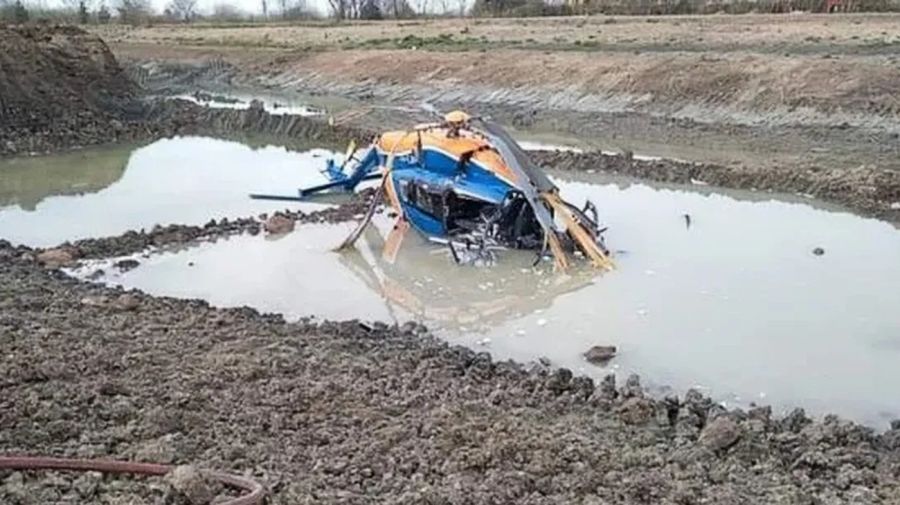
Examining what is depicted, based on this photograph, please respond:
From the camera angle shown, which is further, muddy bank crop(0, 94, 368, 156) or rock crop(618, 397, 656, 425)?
muddy bank crop(0, 94, 368, 156)

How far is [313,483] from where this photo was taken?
5633 millimetres

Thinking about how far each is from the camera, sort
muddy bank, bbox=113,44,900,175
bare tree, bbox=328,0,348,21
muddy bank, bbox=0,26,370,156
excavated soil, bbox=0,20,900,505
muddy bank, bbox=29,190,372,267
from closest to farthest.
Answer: excavated soil, bbox=0,20,900,505, muddy bank, bbox=29,190,372,267, muddy bank, bbox=113,44,900,175, muddy bank, bbox=0,26,370,156, bare tree, bbox=328,0,348,21

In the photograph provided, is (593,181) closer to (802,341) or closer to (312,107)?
(802,341)

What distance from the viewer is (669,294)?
10.6 metres

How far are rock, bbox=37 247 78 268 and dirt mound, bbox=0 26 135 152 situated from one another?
10273 mm

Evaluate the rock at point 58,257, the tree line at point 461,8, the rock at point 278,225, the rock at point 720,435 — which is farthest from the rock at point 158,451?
the tree line at point 461,8

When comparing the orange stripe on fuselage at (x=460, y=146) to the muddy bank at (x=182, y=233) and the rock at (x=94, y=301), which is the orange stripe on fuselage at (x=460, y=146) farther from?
the rock at (x=94, y=301)

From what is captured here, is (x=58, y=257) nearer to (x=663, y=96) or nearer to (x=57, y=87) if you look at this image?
(x=57, y=87)

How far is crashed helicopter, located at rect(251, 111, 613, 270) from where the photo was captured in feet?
39.0

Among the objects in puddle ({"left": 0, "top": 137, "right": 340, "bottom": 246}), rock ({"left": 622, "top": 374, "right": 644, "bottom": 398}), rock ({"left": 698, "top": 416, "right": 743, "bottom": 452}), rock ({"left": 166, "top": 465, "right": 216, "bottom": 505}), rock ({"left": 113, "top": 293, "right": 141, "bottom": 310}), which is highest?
rock ({"left": 166, "top": 465, "right": 216, "bottom": 505})

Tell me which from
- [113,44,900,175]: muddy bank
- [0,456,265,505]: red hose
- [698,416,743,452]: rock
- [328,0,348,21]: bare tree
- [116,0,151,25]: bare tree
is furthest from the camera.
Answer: [328,0,348,21]: bare tree

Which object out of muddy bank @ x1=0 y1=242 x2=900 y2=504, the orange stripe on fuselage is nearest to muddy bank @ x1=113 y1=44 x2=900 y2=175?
the orange stripe on fuselage

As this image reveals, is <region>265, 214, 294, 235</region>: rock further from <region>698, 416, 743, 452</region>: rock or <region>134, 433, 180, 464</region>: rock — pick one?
<region>698, 416, 743, 452</region>: rock

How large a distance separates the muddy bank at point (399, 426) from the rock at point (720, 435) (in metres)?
0.01
